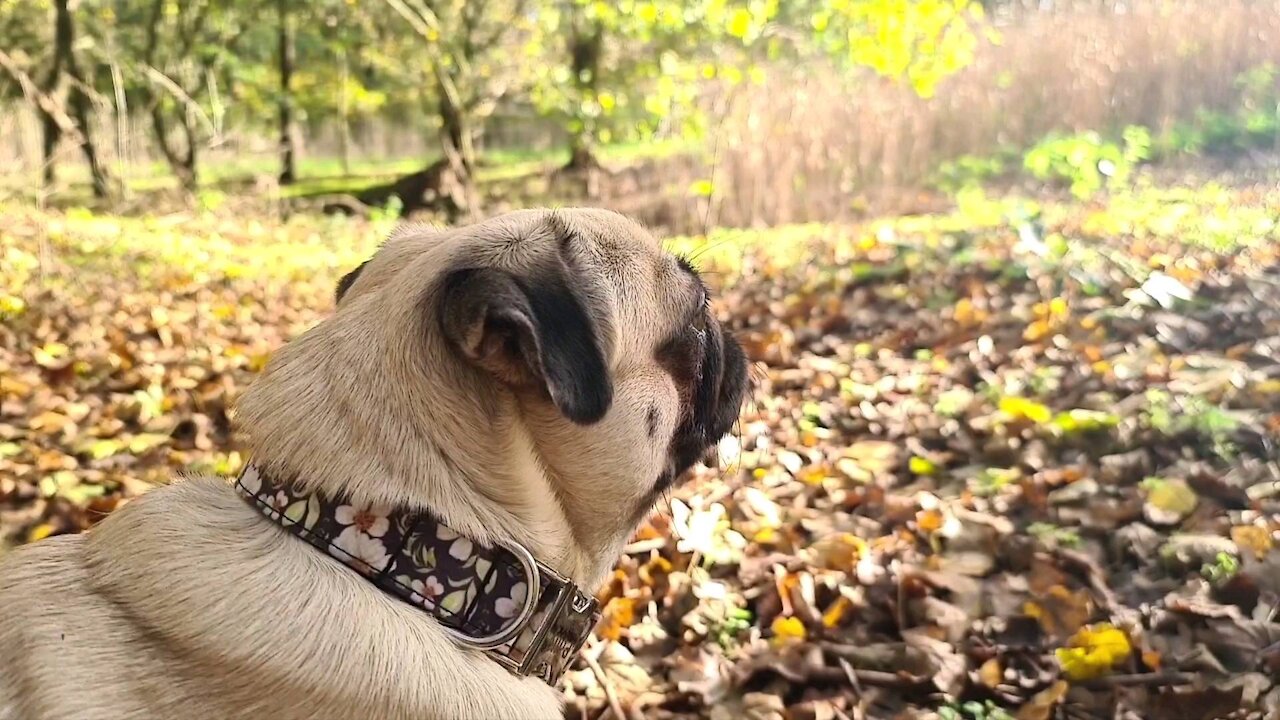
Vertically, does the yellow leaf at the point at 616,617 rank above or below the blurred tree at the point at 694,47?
below

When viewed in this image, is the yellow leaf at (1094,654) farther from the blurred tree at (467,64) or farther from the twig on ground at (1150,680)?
the blurred tree at (467,64)

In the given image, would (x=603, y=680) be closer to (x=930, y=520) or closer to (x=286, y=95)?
(x=930, y=520)

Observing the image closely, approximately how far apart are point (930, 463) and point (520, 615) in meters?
3.16

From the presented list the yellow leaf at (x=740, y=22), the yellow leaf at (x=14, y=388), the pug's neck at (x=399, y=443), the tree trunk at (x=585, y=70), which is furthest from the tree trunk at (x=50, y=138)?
the pug's neck at (x=399, y=443)

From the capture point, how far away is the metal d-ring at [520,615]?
6.31 feet

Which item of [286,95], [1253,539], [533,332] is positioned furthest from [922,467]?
[286,95]

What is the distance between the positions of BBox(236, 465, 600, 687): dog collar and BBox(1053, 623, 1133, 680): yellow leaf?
2.02 meters

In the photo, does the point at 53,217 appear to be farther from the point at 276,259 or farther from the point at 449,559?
the point at 449,559

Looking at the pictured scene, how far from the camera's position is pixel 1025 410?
464 centimetres

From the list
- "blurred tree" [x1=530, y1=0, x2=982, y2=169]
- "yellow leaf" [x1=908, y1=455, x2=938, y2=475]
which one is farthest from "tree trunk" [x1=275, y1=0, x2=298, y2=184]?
"yellow leaf" [x1=908, y1=455, x2=938, y2=475]

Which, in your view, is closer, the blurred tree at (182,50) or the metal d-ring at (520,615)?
the metal d-ring at (520,615)

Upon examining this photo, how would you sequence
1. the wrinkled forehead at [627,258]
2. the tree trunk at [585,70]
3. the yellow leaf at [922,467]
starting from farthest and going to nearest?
the tree trunk at [585,70] → the yellow leaf at [922,467] → the wrinkled forehead at [627,258]

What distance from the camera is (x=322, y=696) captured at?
5.85 ft

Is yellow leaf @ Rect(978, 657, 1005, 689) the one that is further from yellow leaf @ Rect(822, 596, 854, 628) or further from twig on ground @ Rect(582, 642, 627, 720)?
twig on ground @ Rect(582, 642, 627, 720)
